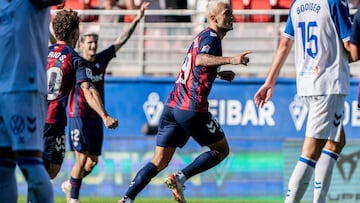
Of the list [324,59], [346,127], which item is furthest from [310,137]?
[346,127]

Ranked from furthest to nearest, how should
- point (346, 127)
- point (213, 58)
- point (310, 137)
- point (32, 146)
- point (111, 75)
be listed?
point (111, 75)
point (346, 127)
point (213, 58)
point (310, 137)
point (32, 146)

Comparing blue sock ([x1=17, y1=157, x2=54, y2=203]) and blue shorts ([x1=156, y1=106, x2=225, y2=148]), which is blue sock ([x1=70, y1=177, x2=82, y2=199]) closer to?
blue shorts ([x1=156, y1=106, x2=225, y2=148])

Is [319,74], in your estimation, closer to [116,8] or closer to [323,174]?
[323,174]

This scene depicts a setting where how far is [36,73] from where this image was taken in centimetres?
774

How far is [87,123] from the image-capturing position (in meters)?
14.6

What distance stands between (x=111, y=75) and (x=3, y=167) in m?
10.9

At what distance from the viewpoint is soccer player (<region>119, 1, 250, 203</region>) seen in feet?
37.2

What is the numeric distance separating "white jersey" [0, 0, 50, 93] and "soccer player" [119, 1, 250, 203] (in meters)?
3.57

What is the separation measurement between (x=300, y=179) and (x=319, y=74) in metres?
0.91

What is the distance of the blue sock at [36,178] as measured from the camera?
25.0ft

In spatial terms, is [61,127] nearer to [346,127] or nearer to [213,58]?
[213,58]

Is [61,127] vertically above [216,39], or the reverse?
[216,39]

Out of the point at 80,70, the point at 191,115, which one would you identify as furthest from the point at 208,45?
the point at 80,70

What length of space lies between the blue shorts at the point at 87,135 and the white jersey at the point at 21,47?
259 inches
